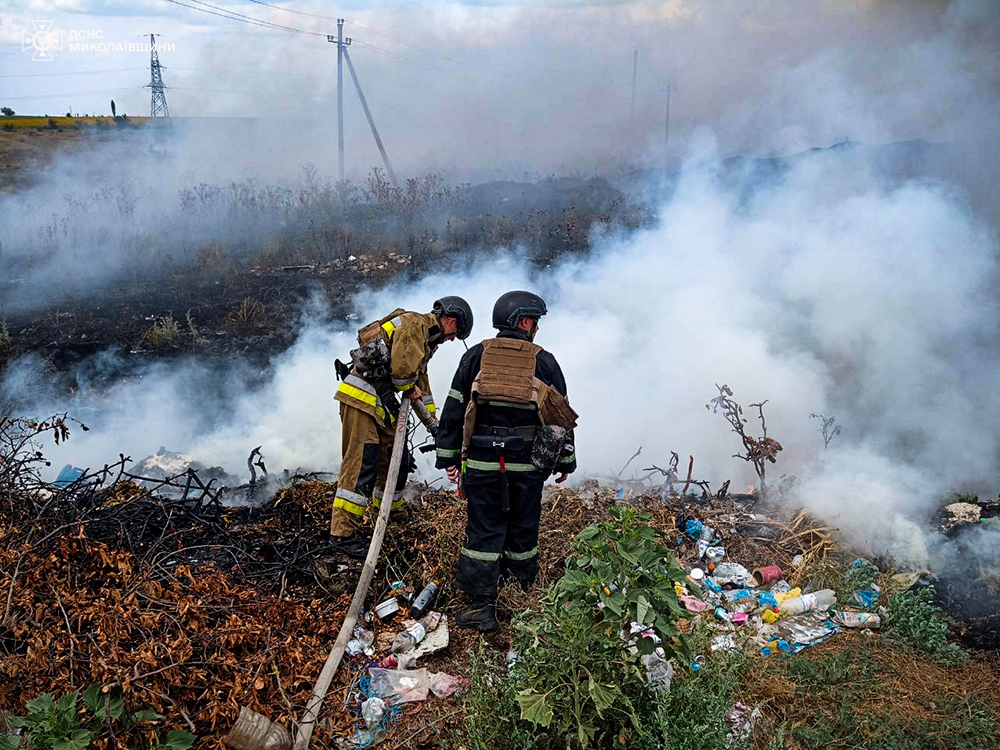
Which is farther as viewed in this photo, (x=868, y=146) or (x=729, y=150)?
(x=729, y=150)

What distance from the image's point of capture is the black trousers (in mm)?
4094

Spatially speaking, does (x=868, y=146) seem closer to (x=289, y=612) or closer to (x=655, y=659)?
(x=655, y=659)

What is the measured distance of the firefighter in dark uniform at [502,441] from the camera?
400cm

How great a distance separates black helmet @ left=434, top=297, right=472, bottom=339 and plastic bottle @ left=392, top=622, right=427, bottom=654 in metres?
1.76

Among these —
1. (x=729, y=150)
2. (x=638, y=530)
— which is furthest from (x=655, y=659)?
(x=729, y=150)

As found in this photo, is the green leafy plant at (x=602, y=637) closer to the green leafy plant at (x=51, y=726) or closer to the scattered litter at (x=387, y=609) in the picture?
the scattered litter at (x=387, y=609)

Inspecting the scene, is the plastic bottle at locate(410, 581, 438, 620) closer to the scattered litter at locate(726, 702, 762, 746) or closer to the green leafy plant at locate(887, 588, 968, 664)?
the scattered litter at locate(726, 702, 762, 746)

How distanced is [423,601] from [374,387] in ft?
4.31

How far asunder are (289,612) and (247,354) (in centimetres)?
499

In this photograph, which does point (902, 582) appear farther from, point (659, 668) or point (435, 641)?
point (435, 641)

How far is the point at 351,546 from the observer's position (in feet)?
14.7

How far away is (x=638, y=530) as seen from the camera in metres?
2.85

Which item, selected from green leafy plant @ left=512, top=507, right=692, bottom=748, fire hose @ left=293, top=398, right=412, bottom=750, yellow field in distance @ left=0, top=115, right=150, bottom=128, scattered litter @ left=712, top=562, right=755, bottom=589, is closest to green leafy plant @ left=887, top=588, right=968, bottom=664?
scattered litter @ left=712, top=562, right=755, bottom=589

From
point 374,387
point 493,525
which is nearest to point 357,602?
point 493,525
